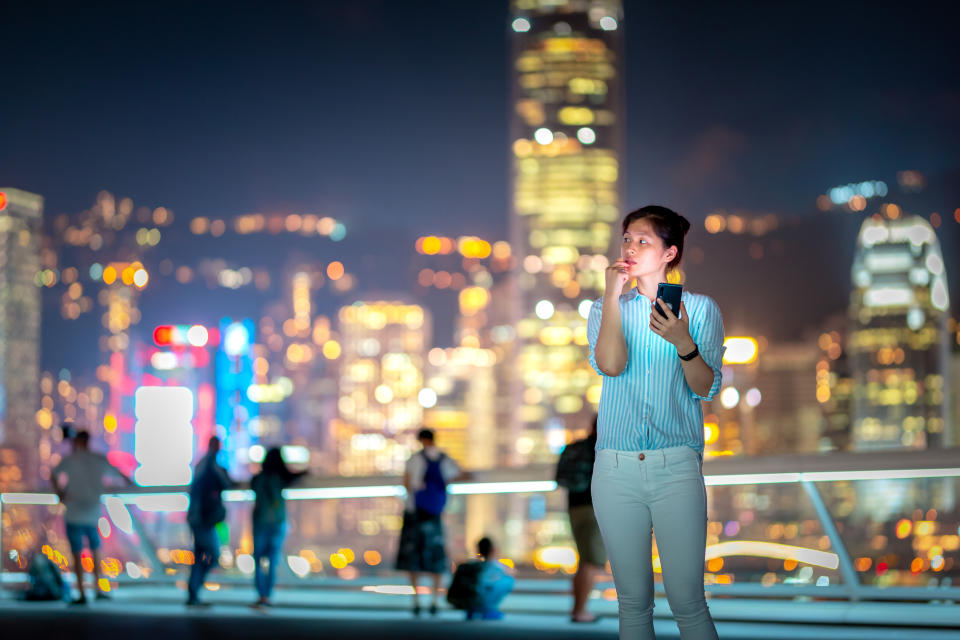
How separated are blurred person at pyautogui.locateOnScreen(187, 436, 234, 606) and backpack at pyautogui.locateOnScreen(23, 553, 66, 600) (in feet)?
3.64

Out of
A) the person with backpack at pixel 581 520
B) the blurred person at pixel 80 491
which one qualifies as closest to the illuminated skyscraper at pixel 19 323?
the blurred person at pixel 80 491

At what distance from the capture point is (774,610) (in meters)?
7.01

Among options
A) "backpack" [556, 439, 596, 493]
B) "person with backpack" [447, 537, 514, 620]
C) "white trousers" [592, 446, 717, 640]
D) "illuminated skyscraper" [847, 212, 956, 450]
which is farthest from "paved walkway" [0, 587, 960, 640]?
"illuminated skyscraper" [847, 212, 956, 450]

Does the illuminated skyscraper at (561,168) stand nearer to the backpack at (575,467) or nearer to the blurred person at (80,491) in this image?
the blurred person at (80,491)

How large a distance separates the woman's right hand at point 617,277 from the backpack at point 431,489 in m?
5.08

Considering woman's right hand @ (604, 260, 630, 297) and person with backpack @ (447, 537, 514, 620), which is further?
person with backpack @ (447, 537, 514, 620)

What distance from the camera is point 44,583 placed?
906cm

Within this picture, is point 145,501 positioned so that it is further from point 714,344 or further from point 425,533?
point 714,344

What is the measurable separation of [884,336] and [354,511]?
17363 centimetres

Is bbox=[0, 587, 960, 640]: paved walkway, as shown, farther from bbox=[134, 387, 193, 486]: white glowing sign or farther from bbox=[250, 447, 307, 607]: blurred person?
bbox=[134, 387, 193, 486]: white glowing sign

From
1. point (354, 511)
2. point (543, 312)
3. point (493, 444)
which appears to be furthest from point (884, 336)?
point (354, 511)

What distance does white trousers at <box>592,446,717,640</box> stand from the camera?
314 cm

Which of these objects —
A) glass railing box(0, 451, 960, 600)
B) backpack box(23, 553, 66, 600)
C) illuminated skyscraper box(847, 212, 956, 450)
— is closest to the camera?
glass railing box(0, 451, 960, 600)

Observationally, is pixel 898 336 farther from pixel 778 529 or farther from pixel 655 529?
pixel 655 529
